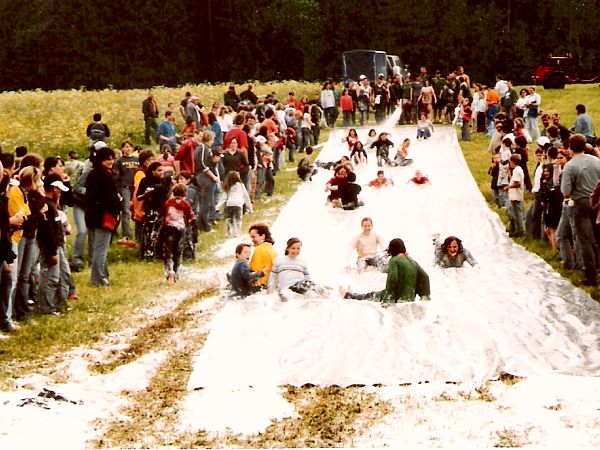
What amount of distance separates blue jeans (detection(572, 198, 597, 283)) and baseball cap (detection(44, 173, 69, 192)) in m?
6.63

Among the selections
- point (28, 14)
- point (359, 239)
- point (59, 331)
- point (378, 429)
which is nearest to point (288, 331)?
point (59, 331)

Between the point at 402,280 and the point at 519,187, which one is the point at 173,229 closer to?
the point at 402,280

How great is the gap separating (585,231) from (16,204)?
7202 mm

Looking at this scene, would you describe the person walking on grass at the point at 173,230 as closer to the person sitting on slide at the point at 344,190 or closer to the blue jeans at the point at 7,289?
the blue jeans at the point at 7,289

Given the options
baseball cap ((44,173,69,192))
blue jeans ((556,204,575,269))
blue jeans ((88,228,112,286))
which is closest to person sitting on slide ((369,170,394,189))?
blue jeans ((556,204,575,269))

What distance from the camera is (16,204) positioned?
10945 millimetres

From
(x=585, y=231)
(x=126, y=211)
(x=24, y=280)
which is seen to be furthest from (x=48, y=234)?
(x=585, y=231)

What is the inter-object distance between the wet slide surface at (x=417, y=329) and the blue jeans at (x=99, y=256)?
2.15 metres

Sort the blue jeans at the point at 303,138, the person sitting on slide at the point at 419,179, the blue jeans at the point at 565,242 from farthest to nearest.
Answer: the blue jeans at the point at 303,138 → the person sitting on slide at the point at 419,179 → the blue jeans at the point at 565,242

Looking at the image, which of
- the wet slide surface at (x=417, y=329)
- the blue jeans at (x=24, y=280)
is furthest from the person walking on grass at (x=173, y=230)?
the blue jeans at (x=24, y=280)

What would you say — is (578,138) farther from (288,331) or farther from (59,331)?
(59,331)

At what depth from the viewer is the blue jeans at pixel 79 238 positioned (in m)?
14.7

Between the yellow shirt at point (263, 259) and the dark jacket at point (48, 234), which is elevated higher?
the dark jacket at point (48, 234)

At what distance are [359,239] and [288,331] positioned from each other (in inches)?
177
